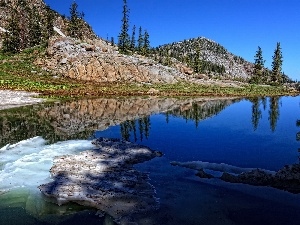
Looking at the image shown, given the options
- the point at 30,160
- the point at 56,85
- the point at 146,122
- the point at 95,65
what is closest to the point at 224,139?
the point at 146,122

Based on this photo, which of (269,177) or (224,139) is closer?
(269,177)

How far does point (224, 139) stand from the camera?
89.7 ft

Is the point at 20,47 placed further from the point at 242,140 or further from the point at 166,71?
the point at 242,140

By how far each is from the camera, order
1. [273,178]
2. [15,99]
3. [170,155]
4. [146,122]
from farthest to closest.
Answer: [15,99] < [146,122] < [170,155] < [273,178]

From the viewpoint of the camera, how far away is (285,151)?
23234mm

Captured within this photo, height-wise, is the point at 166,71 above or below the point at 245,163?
above

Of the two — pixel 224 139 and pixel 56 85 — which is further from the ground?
pixel 56 85

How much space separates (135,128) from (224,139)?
859 centimetres

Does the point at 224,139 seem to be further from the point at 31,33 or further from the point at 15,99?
the point at 31,33

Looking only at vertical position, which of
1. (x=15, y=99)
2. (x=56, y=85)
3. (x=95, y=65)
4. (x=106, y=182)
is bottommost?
(x=106, y=182)

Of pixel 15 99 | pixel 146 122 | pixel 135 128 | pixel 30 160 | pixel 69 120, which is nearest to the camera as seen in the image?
pixel 30 160

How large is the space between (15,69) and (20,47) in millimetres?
45787

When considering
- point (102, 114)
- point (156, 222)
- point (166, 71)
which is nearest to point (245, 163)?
point (156, 222)

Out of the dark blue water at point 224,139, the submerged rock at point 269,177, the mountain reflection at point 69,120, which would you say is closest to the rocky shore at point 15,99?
the mountain reflection at point 69,120
